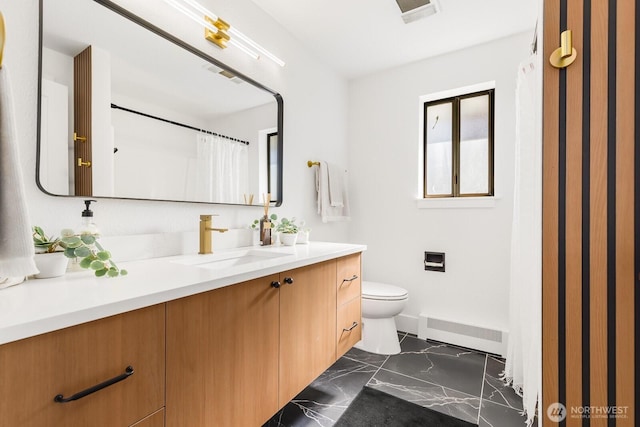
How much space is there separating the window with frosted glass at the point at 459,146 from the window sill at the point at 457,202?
135 mm

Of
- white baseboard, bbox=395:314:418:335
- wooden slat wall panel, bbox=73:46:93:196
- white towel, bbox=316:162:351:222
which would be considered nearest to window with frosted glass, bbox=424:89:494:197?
white towel, bbox=316:162:351:222

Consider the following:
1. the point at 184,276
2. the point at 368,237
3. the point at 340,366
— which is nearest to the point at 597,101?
the point at 184,276

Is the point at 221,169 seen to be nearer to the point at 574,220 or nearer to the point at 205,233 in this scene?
the point at 205,233

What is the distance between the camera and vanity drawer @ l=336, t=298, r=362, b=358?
157 cm

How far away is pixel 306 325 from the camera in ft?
4.23

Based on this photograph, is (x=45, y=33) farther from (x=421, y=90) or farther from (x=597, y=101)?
(x=421, y=90)

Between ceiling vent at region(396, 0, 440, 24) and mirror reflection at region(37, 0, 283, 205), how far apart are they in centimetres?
107

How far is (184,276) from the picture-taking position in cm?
89

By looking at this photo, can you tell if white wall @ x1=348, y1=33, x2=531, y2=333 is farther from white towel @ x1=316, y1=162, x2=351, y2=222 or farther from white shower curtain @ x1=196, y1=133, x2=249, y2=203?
white shower curtain @ x1=196, y1=133, x2=249, y2=203

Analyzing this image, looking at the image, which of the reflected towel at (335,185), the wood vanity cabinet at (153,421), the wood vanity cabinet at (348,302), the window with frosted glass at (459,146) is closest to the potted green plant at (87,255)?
the wood vanity cabinet at (153,421)

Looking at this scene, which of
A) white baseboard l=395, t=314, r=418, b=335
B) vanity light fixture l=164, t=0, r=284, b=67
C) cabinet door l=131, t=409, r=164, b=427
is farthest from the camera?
white baseboard l=395, t=314, r=418, b=335

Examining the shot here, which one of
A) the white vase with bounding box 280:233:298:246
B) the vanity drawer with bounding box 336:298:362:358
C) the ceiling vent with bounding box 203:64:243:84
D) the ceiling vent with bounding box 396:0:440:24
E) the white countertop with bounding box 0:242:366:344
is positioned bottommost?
the vanity drawer with bounding box 336:298:362:358

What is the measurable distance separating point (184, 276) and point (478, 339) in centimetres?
228
